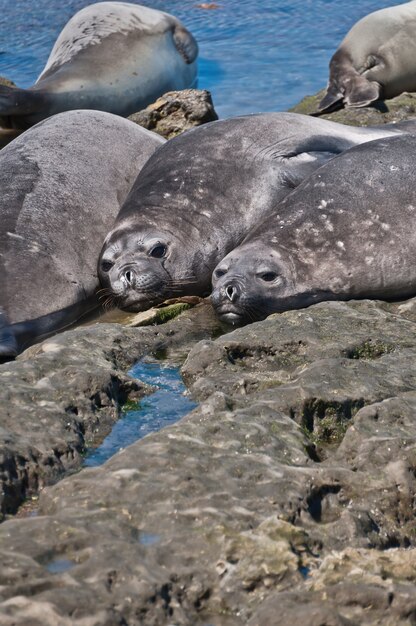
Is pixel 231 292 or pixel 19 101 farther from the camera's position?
pixel 19 101

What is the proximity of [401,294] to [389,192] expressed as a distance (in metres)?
0.51

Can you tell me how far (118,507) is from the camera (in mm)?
2812

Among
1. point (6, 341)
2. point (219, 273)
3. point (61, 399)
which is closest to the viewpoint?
point (61, 399)

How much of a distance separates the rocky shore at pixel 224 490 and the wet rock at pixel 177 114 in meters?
4.26

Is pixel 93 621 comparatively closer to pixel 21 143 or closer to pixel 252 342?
pixel 252 342

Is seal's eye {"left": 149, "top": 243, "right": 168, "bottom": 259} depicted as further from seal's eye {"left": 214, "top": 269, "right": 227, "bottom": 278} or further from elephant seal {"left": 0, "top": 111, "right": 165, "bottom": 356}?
seal's eye {"left": 214, "top": 269, "right": 227, "bottom": 278}

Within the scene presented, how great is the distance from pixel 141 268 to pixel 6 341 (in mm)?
983

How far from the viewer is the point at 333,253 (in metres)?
5.48

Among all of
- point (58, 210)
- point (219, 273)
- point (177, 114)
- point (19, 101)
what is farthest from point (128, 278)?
point (19, 101)

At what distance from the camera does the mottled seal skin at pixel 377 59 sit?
30.8 feet

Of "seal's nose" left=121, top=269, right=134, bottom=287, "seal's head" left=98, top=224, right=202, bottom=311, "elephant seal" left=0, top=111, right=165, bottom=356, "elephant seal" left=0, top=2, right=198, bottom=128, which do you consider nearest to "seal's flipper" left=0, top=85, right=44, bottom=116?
"elephant seal" left=0, top=2, right=198, bottom=128

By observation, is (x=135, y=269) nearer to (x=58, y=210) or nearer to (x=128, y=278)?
(x=128, y=278)

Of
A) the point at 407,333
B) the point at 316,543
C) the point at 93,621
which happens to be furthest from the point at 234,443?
the point at 407,333

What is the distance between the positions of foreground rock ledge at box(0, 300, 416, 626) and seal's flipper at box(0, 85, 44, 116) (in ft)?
18.7
